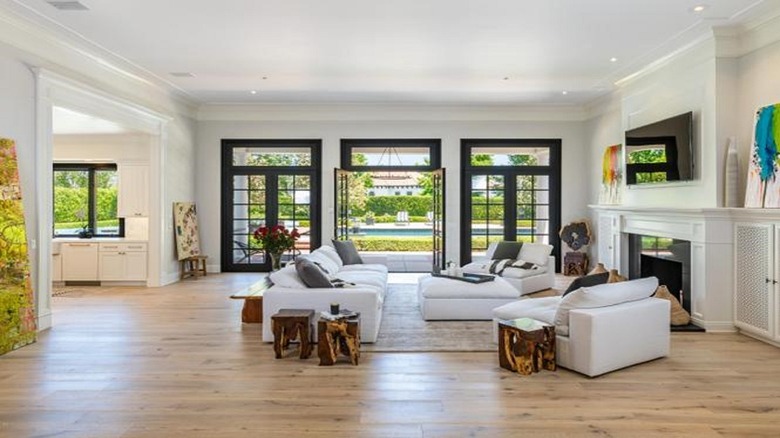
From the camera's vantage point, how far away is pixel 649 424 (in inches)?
124

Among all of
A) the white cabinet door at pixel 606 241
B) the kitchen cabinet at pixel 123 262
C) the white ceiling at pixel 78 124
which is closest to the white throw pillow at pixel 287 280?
the white ceiling at pixel 78 124

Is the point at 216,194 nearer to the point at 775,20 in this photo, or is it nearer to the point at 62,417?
the point at 62,417

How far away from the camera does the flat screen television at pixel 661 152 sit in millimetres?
5969

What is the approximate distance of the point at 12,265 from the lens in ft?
16.1

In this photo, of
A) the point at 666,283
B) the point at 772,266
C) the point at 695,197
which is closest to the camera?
the point at 772,266

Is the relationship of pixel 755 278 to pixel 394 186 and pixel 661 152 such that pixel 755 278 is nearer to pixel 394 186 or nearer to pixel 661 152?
pixel 661 152

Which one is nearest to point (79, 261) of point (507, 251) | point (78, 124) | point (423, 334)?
point (78, 124)

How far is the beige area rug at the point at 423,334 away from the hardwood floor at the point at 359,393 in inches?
8.8

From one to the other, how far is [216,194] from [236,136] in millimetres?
1250

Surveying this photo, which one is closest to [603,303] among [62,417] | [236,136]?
[62,417]

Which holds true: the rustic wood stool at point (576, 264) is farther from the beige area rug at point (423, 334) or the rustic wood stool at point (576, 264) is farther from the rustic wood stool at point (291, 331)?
the rustic wood stool at point (291, 331)

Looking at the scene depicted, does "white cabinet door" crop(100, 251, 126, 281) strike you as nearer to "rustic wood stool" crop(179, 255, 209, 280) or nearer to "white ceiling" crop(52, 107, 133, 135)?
"rustic wood stool" crop(179, 255, 209, 280)

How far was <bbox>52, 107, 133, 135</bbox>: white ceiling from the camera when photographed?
6651mm

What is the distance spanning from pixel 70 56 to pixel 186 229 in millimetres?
3917
